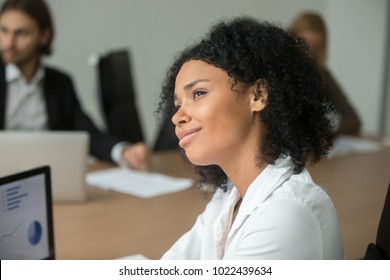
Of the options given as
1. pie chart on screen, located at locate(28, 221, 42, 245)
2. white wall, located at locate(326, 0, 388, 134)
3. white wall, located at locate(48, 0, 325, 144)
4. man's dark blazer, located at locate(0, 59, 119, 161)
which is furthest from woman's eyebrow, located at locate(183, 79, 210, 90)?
man's dark blazer, located at locate(0, 59, 119, 161)

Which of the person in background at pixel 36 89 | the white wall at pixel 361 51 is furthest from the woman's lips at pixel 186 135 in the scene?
the person in background at pixel 36 89

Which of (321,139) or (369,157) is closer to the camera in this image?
(321,139)

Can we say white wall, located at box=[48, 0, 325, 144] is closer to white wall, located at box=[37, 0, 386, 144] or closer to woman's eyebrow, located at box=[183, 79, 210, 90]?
white wall, located at box=[37, 0, 386, 144]

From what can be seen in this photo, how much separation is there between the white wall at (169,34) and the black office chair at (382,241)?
0.30m

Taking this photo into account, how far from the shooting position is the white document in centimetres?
154

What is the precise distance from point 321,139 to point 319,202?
0.33ft

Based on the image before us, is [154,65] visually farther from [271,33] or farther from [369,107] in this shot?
[271,33]

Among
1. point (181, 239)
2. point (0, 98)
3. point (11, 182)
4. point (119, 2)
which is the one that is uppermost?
point (119, 2)

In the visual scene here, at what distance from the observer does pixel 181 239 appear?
1016 millimetres

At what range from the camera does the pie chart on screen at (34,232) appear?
105 cm

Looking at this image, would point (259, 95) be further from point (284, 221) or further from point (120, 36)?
point (120, 36)

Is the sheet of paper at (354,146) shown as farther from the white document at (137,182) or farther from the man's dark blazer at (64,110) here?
the man's dark blazer at (64,110)

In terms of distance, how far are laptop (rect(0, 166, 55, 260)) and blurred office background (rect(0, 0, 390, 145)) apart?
0.82ft

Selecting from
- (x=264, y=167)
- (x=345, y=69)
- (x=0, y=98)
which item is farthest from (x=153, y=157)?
(x=264, y=167)
